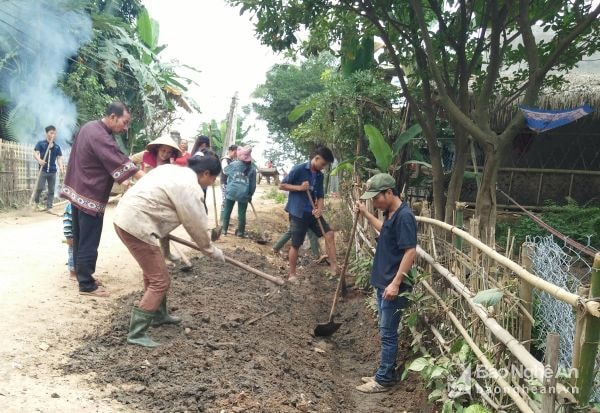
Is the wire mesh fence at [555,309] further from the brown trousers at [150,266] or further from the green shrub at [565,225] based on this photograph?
the green shrub at [565,225]

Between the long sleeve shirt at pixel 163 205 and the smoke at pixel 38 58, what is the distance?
8.63m

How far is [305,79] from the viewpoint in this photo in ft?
93.7

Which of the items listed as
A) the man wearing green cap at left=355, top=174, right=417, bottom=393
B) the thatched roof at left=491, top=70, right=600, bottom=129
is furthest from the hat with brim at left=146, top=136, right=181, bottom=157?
the thatched roof at left=491, top=70, right=600, bottom=129

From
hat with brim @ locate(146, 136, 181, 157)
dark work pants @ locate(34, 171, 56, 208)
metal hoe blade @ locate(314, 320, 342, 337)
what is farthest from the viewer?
dark work pants @ locate(34, 171, 56, 208)

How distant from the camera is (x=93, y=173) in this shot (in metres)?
4.69

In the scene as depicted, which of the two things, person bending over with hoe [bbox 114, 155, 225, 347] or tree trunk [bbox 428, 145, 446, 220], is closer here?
person bending over with hoe [bbox 114, 155, 225, 347]

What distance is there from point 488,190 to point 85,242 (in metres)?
4.05

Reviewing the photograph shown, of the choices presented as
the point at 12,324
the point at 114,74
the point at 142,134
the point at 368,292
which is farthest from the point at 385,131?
the point at 142,134

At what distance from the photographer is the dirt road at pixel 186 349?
9.78 ft

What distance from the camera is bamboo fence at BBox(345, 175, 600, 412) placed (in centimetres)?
203

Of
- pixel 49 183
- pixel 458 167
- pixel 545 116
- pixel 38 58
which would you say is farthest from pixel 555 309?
pixel 38 58

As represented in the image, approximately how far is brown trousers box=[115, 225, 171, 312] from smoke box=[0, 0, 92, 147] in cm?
871

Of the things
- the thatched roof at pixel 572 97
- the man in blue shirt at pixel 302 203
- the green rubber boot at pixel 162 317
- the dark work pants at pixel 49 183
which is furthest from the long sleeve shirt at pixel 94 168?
the thatched roof at pixel 572 97

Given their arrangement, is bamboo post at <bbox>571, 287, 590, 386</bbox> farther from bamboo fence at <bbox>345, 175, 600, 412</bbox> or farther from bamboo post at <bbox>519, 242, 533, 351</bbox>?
bamboo post at <bbox>519, 242, 533, 351</bbox>
